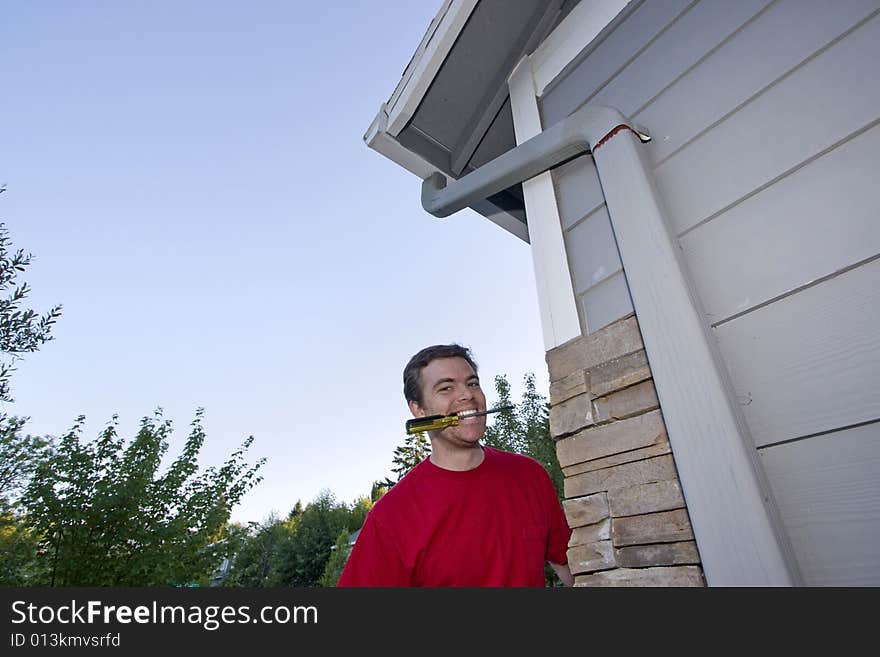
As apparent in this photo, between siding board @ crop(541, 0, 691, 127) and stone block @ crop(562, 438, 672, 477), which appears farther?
siding board @ crop(541, 0, 691, 127)

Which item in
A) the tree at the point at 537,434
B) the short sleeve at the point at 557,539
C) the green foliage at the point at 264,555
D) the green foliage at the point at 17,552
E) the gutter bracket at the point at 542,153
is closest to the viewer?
the gutter bracket at the point at 542,153

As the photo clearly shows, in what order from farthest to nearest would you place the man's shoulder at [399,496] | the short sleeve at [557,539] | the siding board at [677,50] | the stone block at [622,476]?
1. the short sleeve at [557,539]
2. the man's shoulder at [399,496]
3. the siding board at [677,50]
4. the stone block at [622,476]

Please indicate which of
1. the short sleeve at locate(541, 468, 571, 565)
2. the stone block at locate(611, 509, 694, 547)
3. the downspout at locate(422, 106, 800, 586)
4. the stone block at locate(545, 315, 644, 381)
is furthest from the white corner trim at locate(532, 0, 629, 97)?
the short sleeve at locate(541, 468, 571, 565)

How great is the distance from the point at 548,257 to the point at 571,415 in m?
0.52

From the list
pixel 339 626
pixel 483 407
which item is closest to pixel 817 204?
pixel 339 626

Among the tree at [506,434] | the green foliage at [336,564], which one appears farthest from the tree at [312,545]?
the tree at [506,434]

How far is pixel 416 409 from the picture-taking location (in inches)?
77.6

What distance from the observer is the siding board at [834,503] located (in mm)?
684

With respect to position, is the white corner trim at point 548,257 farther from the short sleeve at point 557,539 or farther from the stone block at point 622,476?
the short sleeve at point 557,539

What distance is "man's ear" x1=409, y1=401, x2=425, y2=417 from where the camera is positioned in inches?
76.5

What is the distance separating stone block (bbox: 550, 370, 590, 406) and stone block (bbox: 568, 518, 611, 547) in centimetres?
33

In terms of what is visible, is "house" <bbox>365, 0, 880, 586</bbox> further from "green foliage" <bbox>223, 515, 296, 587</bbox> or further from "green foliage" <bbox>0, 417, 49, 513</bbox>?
"green foliage" <bbox>223, 515, 296, 587</bbox>

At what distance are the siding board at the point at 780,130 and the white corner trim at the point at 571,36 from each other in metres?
0.74

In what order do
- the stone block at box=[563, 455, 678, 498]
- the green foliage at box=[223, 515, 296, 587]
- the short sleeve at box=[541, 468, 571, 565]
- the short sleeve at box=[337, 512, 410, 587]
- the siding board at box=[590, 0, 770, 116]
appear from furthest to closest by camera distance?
the green foliage at box=[223, 515, 296, 587] → the short sleeve at box=[541, 468, 571, 565] → the short sleeve at box=[337, 512, 410, 587] → the siding board at box=[590, 0, 770, 116] → the stone block at box=[563, 455, 678, 498]
